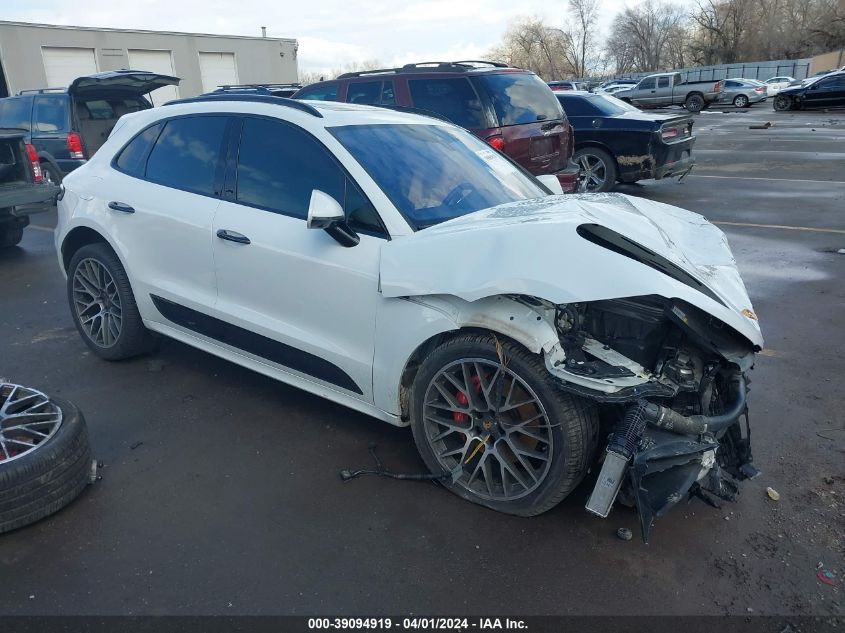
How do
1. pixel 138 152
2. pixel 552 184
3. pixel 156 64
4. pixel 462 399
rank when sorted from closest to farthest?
pixel 462 399 < pixel 138 152 < pixel 552 184 < pixel 156 64

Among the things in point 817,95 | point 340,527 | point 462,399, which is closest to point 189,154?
point 462,399

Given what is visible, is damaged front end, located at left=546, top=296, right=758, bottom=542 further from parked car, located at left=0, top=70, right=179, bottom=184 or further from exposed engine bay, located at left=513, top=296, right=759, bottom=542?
parked car, located at left=0, top=70, right=179, bottom=184

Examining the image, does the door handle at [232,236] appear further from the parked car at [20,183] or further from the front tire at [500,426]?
the parked car at [20,183]

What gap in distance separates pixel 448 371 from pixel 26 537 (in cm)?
205

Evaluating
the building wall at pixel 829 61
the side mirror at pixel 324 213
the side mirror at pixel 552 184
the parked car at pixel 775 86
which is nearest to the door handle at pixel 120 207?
the side mirror at pixel 324 213

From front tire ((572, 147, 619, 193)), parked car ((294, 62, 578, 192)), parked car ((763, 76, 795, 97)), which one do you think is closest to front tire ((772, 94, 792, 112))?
parked car ((763, 76, 795, 97))

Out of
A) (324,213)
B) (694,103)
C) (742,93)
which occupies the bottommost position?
(694,103)

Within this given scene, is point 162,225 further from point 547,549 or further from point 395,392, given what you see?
point 547,549

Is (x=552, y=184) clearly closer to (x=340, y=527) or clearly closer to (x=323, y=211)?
(x=323, y=211)

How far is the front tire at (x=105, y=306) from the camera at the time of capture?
175 inches

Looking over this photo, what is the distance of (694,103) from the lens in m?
36.7

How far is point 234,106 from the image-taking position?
395 cm

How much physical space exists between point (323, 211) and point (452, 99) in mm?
5057

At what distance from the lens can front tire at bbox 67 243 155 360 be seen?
4457 mm
